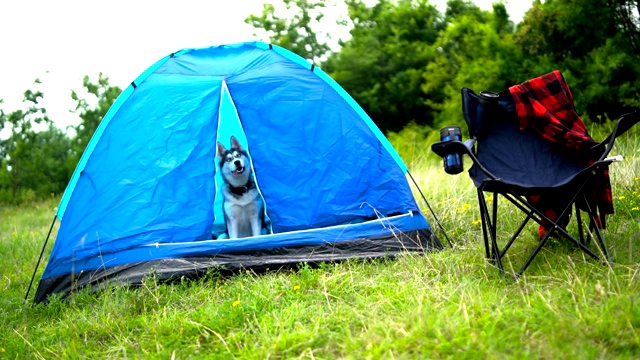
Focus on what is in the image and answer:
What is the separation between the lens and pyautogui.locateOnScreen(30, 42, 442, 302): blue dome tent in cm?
382

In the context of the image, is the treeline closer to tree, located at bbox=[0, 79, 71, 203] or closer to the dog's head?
tree, located at bbox=[0, 79, 71, 203]

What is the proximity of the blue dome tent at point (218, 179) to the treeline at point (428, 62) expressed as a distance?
5.33 metres

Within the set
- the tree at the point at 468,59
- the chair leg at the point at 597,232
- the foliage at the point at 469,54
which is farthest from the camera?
the tree at the point at 468,59

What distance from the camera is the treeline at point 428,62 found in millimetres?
8602

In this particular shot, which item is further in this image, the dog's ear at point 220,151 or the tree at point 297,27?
the tree at point 297,27

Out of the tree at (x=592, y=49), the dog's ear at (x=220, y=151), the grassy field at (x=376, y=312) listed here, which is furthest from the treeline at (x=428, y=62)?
the dog's ear at (x=220, y=151)

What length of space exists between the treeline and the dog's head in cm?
580

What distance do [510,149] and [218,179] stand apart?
6.72ft

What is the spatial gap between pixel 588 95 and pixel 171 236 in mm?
6487

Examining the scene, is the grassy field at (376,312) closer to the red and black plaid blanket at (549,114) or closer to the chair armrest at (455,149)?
the red and black plaid blanket at (549,114)

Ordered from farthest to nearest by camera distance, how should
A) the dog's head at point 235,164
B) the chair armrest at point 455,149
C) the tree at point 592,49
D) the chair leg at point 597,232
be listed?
the tree at point 592,49 → the dog's head at point 235,164 → the chair armrest at point 455,149 → the chair leg at point 597,232

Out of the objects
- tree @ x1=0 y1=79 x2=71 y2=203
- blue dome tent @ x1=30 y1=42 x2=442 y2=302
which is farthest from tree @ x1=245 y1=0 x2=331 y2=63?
blue dome tent @ x1=30 y1=42 x2=442 y2=302

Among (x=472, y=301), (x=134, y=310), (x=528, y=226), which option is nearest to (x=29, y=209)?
(x=134, y=310)

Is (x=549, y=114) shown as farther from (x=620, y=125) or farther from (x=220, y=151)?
(x=220, y=151)
